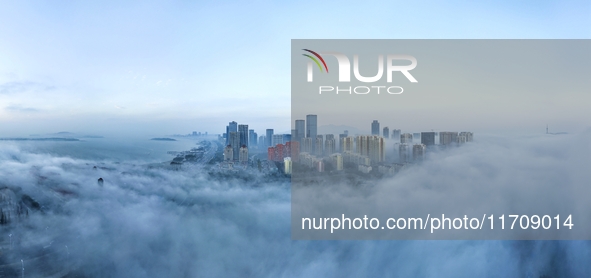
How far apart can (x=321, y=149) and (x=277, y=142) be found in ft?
3.64

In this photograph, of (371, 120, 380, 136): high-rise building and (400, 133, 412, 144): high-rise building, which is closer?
(371, 120, 380, 136): high-rise building

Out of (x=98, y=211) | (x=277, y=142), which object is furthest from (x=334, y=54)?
(x=98, y=211)

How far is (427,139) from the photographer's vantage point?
5594mm

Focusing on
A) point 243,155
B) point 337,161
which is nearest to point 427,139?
point 337,161

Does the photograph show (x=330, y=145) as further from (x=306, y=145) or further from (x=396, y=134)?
(x=396, y=134)

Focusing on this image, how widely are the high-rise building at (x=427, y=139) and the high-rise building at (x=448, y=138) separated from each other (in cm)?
→ 13

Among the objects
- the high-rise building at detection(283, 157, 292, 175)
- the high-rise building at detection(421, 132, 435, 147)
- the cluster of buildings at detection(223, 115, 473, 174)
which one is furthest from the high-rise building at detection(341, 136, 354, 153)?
the high-rise building at detection(421, 132, 435, 147)

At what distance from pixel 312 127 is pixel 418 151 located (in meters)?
2.02

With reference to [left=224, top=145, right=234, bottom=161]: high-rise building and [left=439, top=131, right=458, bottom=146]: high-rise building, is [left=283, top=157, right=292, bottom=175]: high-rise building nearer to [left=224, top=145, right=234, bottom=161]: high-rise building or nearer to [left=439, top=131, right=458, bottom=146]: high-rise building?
[left=224, top=145, right=234, bottom=161]: high-rise building

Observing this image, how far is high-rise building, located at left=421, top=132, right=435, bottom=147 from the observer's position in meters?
5.54

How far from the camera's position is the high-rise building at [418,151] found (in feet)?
18.3

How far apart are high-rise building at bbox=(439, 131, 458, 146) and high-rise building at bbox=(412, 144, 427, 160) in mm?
327

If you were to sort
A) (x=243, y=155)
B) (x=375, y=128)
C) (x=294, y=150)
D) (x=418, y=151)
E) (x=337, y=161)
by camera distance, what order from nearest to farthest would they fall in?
(x=375, y=128), (x=418, y=151), (x=337, y=161), (x=294, y=150), (x=243, y=155)

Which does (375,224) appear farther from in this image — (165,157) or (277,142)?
(165,157)
